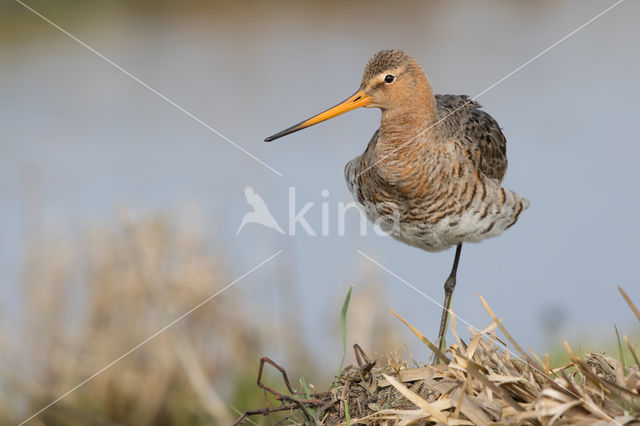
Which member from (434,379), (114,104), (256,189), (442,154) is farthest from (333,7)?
(434,379)

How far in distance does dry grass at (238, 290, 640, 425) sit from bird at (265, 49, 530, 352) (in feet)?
4.16

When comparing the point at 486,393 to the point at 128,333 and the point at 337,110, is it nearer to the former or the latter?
the point at 337,110

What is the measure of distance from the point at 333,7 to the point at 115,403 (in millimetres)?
10361

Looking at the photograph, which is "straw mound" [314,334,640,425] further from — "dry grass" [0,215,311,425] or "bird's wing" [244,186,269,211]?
"bird's wing" [244,186,269,211]

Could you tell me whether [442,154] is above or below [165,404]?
above

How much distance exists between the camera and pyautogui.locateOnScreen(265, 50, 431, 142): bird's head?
166 inches

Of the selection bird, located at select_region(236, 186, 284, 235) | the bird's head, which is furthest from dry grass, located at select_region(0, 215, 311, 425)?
the bird's head

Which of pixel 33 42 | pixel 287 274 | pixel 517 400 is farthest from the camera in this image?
pixel 33 42

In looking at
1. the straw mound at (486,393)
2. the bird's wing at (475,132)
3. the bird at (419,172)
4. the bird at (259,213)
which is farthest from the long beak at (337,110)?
the bird at (259,213)

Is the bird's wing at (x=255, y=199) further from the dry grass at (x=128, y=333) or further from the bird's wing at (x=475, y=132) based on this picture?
the bird's wing at (x=475, y=132)

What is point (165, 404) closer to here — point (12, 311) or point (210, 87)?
point (12, 311)

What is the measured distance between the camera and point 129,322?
620 cm

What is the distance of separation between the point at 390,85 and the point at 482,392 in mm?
2109

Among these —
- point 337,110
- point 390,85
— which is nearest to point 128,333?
point 337,110
